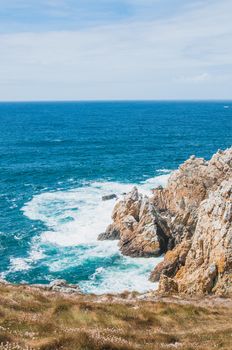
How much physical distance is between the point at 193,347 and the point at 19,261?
37.2m

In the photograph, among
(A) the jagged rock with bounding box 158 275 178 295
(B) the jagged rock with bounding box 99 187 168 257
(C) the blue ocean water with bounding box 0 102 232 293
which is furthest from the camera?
(B) the jagged rock with bounding box 99 187 168 257

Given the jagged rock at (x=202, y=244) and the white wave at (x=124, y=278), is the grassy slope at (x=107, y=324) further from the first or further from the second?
the white wave at (x=124, y=278)

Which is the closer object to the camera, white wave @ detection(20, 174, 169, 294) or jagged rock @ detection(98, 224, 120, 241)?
white wave @ detection(20, 174, 169, 294)

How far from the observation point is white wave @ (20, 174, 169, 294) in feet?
159

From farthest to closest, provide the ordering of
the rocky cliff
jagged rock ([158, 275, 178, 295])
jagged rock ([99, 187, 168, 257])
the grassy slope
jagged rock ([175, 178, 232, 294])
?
jagged rock ([99, 187, 168, 257]), jagged rock ([158, 275, 178, 295]), the rocky cliff, jagged rock ([175, 178, 232, 294]), the grassy slope

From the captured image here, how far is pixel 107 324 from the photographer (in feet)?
80.3

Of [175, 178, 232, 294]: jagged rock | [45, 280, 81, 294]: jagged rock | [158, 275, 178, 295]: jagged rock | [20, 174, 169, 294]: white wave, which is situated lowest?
[20, 174, 169, 294]: white wave

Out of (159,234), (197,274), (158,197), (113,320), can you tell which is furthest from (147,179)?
(113,320)

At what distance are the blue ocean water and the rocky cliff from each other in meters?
2.83

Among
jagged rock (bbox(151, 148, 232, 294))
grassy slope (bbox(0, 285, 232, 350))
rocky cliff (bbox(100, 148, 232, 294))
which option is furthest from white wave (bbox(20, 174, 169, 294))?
grassy slope (bbox(0, 285, 232, 350))

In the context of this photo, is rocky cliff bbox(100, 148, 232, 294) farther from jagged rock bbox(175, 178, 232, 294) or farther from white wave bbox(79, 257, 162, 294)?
white wave bbox(79, 257, 162, 294)

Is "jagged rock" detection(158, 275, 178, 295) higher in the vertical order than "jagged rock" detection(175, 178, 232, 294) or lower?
lower

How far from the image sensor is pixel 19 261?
53.7 metres

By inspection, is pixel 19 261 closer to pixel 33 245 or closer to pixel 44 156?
pixel 33 245
